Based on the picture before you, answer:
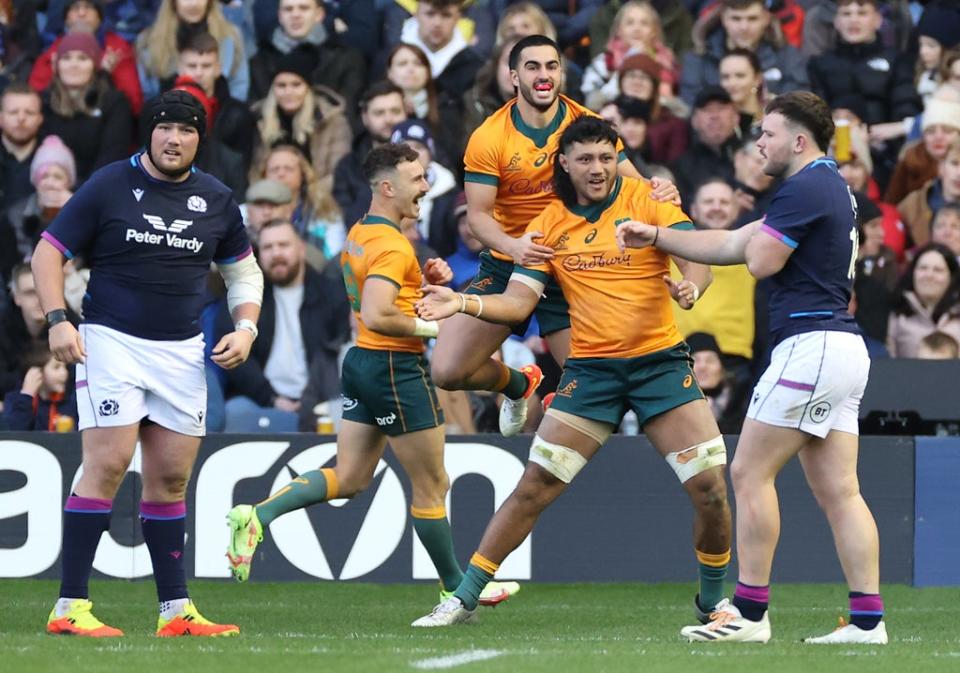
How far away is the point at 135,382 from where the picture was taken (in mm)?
7988

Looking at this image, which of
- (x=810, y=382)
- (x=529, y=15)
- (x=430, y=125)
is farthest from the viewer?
(x=529, y=15)

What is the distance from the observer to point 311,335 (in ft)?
41.3

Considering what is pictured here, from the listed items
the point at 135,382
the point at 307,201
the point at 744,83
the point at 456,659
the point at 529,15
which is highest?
the point at 529,15

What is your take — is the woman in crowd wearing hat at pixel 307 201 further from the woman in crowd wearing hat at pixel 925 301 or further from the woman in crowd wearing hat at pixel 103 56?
the woman in crowd wearing hat at pixel 925 301

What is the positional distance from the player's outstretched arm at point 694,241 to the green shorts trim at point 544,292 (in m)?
1.33

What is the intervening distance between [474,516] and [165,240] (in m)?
3.63

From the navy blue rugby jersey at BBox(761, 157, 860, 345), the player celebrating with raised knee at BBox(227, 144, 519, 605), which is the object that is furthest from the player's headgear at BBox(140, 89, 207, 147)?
the navy blue rugby jersey at BBox(761, 157, 860, 345)

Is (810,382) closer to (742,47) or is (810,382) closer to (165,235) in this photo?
(165,235)

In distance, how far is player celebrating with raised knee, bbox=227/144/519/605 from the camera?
8.61m

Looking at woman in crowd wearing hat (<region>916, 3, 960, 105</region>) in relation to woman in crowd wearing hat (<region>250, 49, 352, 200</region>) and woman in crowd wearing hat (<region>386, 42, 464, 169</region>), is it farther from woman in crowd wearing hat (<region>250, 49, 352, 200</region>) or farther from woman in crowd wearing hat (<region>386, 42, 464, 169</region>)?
woman in crowd wearing hat (<region>250, 49, 352, 200</region>)

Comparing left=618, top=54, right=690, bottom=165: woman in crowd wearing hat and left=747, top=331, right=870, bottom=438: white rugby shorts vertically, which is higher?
left=618, top=54, right=690, bottom=165: woman in crowd wearing hat

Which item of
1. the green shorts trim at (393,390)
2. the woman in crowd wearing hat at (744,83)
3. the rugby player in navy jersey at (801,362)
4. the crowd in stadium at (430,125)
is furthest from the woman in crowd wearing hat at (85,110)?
the rugby player in navy jersey at (801,362)

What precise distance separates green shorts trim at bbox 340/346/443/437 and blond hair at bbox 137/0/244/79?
6.00 meters

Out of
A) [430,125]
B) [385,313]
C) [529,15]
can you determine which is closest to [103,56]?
[430,125]
